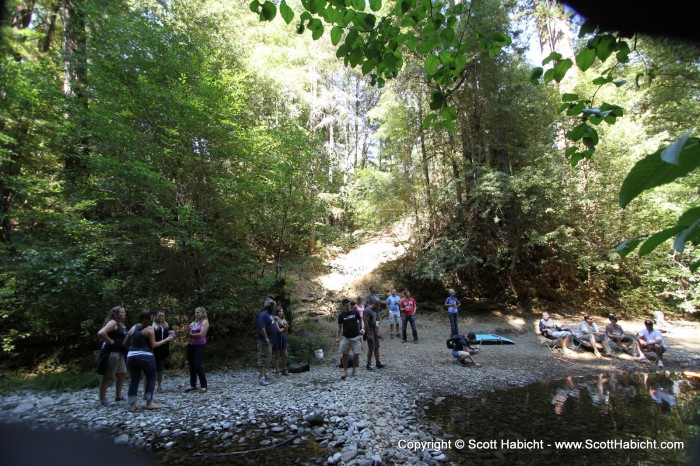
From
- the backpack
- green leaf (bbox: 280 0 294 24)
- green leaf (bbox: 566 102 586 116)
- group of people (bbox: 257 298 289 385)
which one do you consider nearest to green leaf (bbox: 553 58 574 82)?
green leaf (bbox: 566 102 586 116)

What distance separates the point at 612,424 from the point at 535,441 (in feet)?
5.19

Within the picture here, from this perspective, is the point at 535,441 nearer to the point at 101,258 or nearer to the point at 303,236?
the point at 303,236

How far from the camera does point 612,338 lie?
9797 mm

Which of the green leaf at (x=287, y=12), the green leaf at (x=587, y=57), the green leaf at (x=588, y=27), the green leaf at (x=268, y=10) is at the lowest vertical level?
the green leaf at (x=588, y=27)

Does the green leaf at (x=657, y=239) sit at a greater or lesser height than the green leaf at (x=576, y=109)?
lesser

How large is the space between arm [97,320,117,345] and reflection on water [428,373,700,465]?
5821 millimetres

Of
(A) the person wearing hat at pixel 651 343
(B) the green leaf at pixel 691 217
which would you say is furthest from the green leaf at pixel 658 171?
(A) the person wearing hat at pixel 651 343

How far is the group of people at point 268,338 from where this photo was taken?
7.47 m

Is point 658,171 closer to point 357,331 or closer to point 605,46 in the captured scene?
point 605,46

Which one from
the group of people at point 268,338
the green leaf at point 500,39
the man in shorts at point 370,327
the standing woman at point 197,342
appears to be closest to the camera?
the green leaf at point 500,39

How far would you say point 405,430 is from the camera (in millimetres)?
5000

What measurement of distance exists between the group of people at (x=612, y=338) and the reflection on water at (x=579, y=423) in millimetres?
1455

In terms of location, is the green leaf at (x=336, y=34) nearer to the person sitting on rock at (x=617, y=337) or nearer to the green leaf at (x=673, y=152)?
the green leaf at (x=673, y=152)

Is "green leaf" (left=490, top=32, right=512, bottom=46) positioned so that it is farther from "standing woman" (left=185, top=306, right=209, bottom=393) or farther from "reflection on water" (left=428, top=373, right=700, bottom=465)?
"standing woman" (left=185, top=306, right=209, bottom=393)
